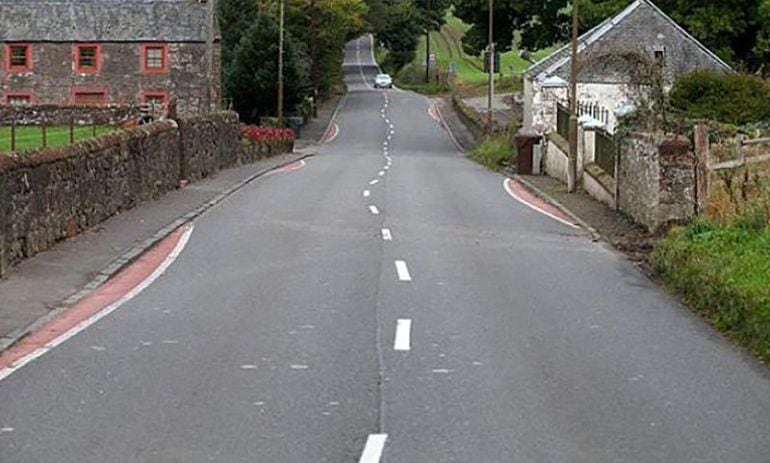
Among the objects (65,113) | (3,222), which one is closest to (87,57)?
(65,113)

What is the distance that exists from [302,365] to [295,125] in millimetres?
65556

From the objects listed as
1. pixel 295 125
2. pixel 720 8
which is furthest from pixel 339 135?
pixel 720 8

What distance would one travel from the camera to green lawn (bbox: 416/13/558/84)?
4917 inches

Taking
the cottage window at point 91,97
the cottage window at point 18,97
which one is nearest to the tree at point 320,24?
the cottage window at point 91,97

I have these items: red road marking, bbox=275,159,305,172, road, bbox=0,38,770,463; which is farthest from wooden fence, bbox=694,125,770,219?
red road marking, bbox=275,159,305,172

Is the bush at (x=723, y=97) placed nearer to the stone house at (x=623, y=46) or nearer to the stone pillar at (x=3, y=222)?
the stone house at (x=623, y=46)

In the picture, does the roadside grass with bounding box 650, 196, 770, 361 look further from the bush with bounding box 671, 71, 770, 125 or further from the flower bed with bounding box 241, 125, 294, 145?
the flower bed with bounding box 241, 125, 294, 145

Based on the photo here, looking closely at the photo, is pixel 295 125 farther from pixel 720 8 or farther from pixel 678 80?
pixel 678 80

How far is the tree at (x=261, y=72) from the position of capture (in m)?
73.0

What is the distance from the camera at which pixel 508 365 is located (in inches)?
464

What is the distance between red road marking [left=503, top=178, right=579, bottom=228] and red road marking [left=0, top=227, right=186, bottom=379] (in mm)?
8731

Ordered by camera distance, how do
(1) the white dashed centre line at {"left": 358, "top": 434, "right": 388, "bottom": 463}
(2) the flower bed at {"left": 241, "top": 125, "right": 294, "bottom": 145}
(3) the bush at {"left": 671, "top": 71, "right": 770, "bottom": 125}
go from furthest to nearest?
(2) the flower bed at {"left": 241, "top": 125, "right": 294, "bottom": 145}, (3) the bush at {"left": 671, "top": 71, "right": 770, "bottom": 125}, (1) the white dashed centre line at {"left": 358, "top": 434, "right": 388, "bottom": 463}

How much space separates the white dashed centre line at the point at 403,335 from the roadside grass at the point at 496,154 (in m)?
33.6

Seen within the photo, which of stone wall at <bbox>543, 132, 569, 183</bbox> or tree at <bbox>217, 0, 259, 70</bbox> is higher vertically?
tree at <bbox>217, 0, 259, 70</bbox>
